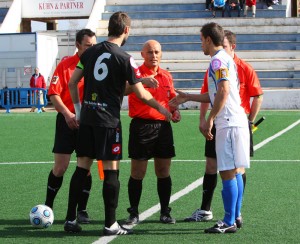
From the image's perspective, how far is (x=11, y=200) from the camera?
30.8ft

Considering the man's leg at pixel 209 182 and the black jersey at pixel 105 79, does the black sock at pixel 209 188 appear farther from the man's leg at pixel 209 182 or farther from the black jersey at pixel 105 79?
the black jersey at pixel 105 79

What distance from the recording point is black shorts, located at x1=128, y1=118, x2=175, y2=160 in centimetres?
802

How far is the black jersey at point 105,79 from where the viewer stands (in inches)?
280

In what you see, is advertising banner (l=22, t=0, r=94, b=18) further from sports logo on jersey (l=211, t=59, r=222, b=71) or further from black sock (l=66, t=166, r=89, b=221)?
sports logo on jersey (l=211, t=59, r=222, b=71)

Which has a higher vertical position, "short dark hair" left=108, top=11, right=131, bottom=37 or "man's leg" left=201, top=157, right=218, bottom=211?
"short dark hair" left=108, top=11, right=131, bottom=37

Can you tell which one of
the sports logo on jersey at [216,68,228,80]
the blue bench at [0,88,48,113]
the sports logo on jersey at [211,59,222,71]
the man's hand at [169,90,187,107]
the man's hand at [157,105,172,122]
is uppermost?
the sports logo on jersey at [211,59,222,71]

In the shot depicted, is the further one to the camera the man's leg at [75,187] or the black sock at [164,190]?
the black sock at [164,190]

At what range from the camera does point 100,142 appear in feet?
23.6

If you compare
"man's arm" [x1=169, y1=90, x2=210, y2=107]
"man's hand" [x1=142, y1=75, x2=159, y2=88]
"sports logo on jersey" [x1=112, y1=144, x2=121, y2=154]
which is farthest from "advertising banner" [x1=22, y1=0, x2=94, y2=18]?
"sports logo on jersey" [x1=112, y1=144, x2=121, y2=154]

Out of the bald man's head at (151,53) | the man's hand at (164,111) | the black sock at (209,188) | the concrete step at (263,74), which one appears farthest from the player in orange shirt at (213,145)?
the concrete step at (263,74)

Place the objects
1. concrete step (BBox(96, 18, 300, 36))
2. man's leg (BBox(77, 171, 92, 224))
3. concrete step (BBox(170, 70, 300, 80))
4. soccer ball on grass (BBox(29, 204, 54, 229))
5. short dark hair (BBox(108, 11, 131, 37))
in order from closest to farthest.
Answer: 1. short dark hair (BBox(108, 11, 131, 37))
2. soccer ball on grass (BBox(29, 204, 54, 229))
3. man's leg (BBox(77, 171, 92, 224))
4. concrete step (BBox(170, 70, 300, 80))
5. concrete step (BBox(96, 18, 300, 36))

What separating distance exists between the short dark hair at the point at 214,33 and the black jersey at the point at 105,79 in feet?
2.35

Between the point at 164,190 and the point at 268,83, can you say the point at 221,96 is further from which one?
the point at 268,83

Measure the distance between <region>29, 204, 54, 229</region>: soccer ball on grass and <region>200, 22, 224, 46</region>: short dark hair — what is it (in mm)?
2250
